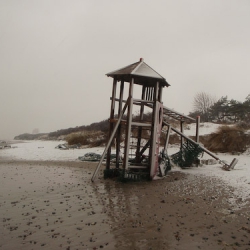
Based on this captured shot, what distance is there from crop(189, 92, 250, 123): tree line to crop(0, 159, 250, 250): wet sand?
2472 centimetres

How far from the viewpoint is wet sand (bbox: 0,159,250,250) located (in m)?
5.07

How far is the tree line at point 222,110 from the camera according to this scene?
32.2 m

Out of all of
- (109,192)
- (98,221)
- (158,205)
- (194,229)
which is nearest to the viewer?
(194,229)

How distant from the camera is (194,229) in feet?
18.7

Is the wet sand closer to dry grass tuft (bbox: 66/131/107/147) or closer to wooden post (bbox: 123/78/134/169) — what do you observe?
wooden post (bbox: 123/78/134/169)

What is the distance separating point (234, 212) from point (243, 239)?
1.69 metres

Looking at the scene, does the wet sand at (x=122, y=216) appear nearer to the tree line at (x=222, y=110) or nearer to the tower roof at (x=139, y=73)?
the tower roof at (x=139, y=73)

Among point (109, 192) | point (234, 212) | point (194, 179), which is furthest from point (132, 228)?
point (194, 179)

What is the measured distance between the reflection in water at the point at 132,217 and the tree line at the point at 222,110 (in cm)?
2504

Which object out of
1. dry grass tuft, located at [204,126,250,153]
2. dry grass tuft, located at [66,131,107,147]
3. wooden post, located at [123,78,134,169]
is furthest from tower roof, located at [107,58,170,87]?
dry grass tuft, located at [66,131,107,147]

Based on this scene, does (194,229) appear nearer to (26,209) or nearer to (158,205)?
(158,205)

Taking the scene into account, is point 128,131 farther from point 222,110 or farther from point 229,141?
point 222,110

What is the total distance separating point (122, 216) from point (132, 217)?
0.28 metres

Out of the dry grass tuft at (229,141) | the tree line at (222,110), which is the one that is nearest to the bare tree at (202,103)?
the tree line at (222,110)
